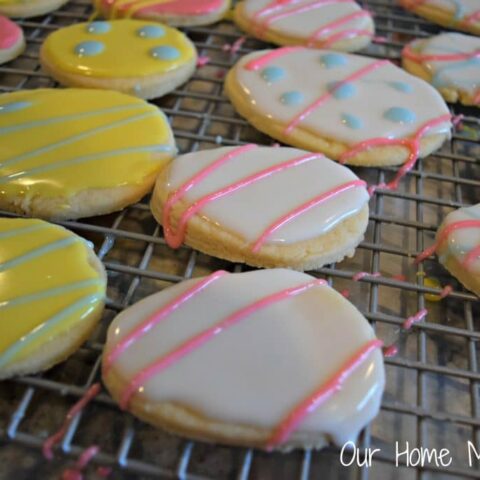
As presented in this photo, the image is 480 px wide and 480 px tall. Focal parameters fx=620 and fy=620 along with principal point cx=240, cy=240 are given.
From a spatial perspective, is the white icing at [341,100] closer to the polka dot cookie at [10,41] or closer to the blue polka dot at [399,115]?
the blue polka dot at [399,115]

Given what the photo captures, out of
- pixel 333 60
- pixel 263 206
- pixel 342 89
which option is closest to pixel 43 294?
pixel 263 206

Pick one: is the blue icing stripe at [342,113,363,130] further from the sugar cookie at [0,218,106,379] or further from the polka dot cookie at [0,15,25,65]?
the polka dot cookie at [0,15,25,65]

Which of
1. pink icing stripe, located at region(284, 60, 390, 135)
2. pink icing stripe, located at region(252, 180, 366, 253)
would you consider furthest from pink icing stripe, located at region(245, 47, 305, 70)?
pink icing stripe, located at region(252, 180, 366, 253)

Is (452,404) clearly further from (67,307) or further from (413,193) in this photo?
(67,307)

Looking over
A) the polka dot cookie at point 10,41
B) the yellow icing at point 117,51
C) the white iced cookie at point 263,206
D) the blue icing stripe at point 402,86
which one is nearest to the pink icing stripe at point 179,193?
the white iced cookie at point 263,206

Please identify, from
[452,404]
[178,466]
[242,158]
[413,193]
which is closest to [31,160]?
[242,158]

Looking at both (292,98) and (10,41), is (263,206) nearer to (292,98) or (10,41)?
(292,98)

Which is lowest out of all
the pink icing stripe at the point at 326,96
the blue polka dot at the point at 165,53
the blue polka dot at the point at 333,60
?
the pink icing stripe at the point at 326,96
